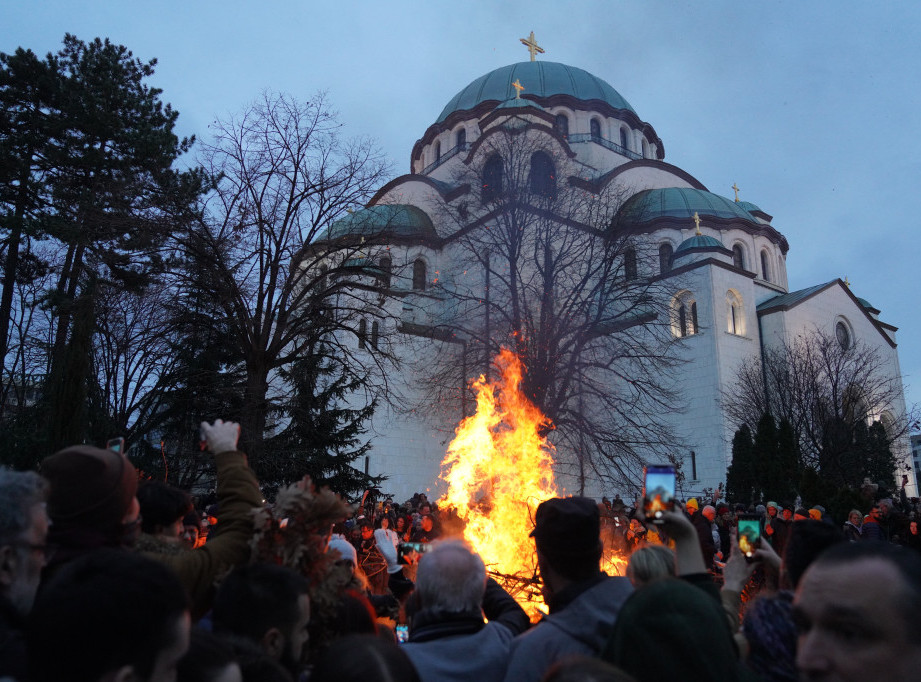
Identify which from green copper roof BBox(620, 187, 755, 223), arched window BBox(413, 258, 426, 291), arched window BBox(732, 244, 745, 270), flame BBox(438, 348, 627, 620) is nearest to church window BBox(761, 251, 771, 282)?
arched window BBox(732, 244, 745, 270)

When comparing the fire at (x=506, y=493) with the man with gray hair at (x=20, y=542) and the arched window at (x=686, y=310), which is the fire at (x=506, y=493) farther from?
the arched window at (x=686, y=310)

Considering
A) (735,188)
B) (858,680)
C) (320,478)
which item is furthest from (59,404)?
(735,188)

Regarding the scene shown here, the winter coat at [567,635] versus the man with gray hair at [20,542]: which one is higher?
the man with gray hair at [20,542]

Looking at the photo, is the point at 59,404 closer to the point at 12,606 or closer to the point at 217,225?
the point at 217,225

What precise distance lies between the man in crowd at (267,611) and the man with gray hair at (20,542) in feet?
2.00

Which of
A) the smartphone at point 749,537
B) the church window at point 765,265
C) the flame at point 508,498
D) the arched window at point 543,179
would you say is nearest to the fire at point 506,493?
the flame at point 508,498

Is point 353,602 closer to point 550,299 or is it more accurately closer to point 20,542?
point 20,542

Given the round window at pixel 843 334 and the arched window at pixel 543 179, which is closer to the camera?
the arched window at pixel 543 179

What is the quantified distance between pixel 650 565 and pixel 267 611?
1.74 meters

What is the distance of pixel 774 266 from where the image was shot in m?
39.3

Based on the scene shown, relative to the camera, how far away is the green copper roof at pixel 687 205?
3634 centimetres

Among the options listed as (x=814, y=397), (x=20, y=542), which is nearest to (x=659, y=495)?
(x=20, y=542)

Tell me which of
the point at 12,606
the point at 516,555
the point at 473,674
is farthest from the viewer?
the point at 516,555

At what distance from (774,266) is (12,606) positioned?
42.2m
